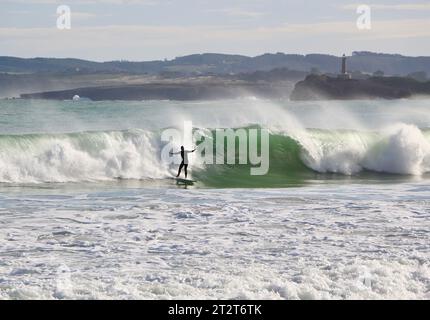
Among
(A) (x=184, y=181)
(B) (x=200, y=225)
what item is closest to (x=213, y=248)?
(B) (x=200, y=225)

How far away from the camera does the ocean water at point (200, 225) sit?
37.4ft

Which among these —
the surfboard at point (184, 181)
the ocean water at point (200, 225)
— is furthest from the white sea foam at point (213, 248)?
the surfboard at point (184, 181)

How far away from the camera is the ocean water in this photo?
37.4 ft

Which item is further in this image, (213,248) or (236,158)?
(236,158)

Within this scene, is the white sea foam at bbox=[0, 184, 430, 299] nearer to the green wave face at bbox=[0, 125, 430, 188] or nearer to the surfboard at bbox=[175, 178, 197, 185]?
the surfboard at bbox=[175, 178, 197, 185]

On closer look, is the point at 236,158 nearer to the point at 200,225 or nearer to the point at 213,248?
the point at 200,225

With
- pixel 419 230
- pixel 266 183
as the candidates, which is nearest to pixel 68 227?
pixel 419 230

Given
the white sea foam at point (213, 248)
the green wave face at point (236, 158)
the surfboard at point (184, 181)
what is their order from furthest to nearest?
the green wave face at point (236, 158)
the surfboard at point (184, 181)
the white sea foam at point (213, 248)

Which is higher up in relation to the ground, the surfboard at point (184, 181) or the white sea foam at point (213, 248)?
the white sea foam at point (213, 248)

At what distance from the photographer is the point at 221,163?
1217 inches

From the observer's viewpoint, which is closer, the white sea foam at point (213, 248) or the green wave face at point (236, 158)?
the white sea foam at point (213, 248)

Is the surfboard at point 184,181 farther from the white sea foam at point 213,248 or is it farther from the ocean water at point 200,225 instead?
the white sea foam at point 213,248

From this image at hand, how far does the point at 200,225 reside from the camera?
16266mm

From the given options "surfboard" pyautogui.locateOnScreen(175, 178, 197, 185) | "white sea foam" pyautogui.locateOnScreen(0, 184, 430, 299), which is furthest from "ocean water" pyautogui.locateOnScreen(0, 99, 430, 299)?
"surfboard" pyautogui.locateOnScreen(175, 178, 197, 185)
